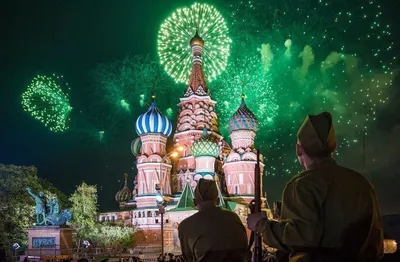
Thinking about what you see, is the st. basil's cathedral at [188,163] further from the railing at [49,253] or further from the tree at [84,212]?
the railing at [49,253]

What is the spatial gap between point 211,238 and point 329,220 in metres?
2.26

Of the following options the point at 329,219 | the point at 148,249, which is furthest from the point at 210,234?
the point at 148,249

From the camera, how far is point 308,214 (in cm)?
275

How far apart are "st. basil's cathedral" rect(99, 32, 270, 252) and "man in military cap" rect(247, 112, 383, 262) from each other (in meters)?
38.0

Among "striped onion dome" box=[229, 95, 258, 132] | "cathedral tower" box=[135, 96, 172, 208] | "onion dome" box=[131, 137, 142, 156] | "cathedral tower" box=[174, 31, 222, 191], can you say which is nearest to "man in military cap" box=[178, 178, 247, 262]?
"cathedral tower" box=[135, 96, 172, 208]

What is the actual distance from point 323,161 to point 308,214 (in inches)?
19.9

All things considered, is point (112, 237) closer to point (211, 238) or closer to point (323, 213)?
point (211, 238)

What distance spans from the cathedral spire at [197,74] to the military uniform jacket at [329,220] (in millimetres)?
51220

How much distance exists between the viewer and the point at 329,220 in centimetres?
276

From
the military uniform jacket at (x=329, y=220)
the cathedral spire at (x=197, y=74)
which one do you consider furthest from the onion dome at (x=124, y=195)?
the military uniform jacket at (x=329, y=220)

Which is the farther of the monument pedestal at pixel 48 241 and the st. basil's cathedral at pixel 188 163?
the st. basil's cathedral at pixel 188 163

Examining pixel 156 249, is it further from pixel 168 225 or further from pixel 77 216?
pixel 77 216

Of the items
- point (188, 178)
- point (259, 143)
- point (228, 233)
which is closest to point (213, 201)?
point (228, 233)

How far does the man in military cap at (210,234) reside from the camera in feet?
15.8
